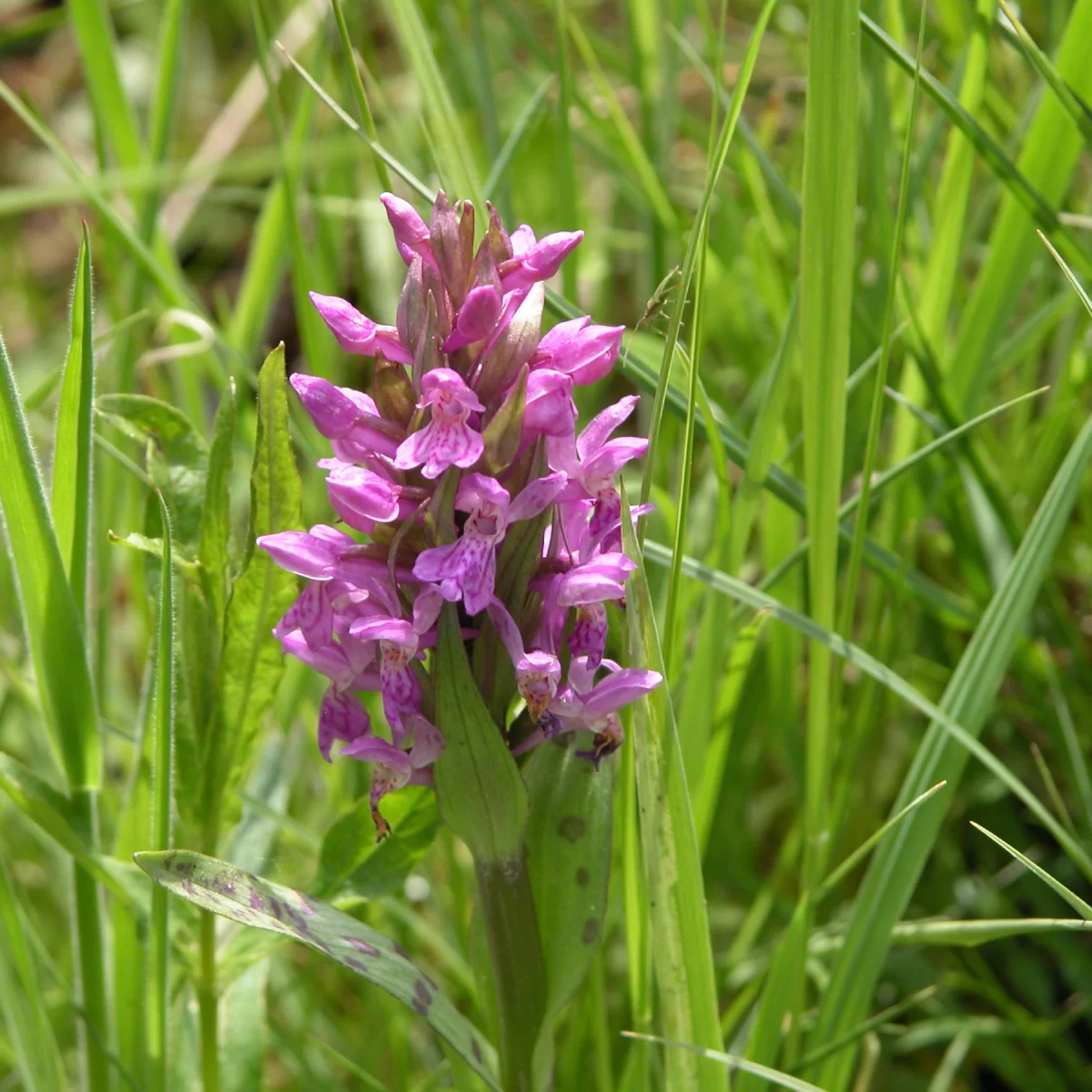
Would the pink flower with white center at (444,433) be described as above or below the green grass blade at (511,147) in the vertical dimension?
below

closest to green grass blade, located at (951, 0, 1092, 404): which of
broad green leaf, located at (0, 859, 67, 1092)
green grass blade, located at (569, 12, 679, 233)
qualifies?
green grass blade, located at (569, 12, 679, 233)

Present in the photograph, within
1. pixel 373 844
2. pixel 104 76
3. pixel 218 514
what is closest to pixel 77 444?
pixel 218 514

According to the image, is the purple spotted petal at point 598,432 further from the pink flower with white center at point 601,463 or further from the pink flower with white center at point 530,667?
the pink flower with white center at point 530,667

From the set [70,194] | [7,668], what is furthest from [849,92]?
[70,194]

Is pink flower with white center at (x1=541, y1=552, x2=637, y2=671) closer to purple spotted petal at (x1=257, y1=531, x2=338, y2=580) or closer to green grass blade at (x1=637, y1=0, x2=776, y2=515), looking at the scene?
green grass blade at (x1=637, y1=0, x2=776, y2=515)

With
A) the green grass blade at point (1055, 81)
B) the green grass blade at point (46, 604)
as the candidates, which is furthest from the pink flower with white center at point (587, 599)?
the green grass blade at point (1055, 81)

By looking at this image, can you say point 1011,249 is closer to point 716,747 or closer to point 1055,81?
point 1055,81
